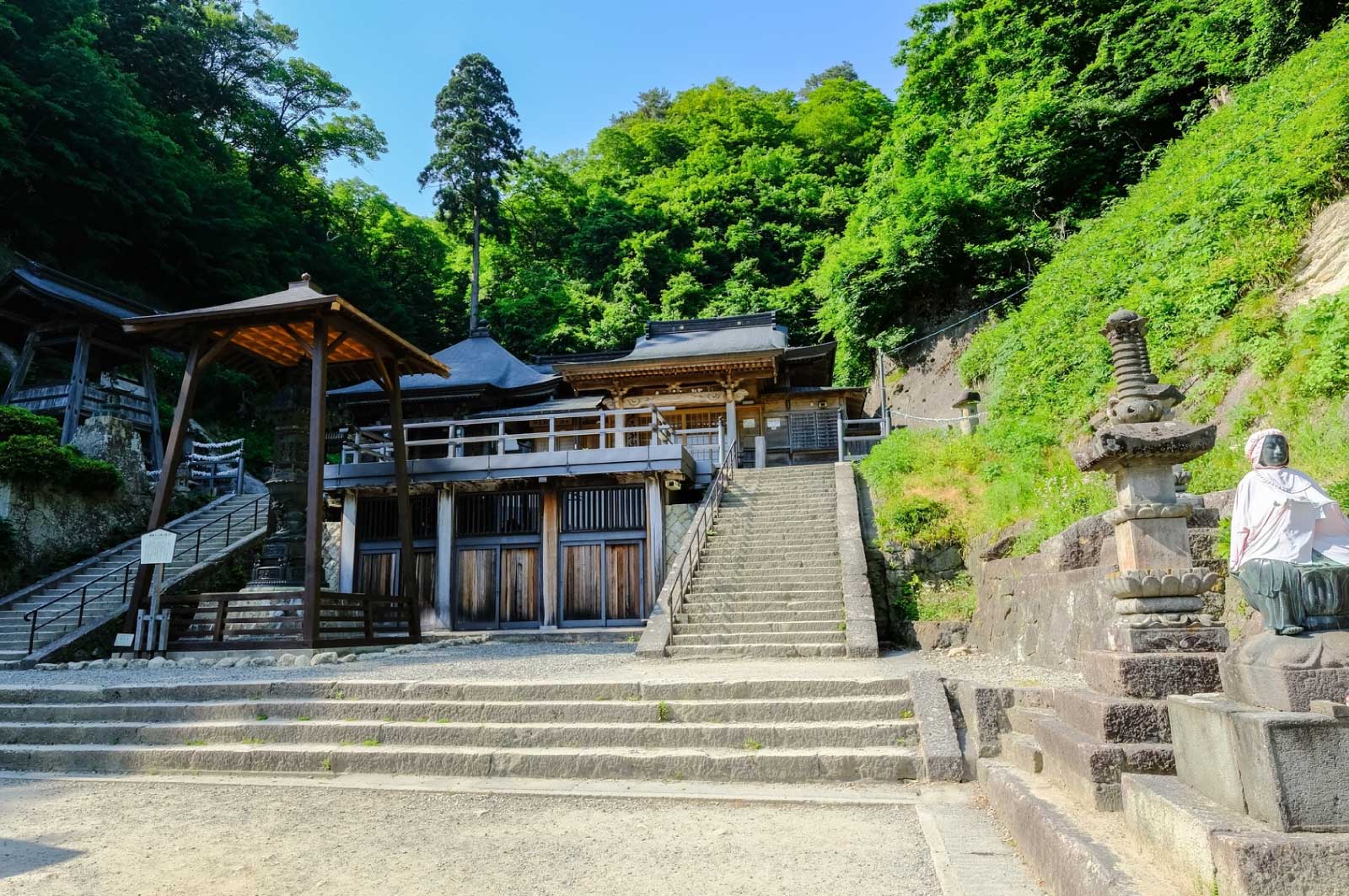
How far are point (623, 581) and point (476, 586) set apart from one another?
325 cm

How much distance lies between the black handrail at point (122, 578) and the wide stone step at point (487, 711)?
5407 millimetres

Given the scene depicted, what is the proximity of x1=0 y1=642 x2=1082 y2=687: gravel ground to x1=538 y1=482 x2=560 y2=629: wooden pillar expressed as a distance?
4123 millimetres

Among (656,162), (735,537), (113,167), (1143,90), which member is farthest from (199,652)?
(656,162)

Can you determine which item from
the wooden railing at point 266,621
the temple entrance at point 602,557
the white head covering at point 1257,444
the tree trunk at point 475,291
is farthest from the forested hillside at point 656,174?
the wooden railing at point 266,621

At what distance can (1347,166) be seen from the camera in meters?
9.54

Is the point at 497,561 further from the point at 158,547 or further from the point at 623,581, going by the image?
the point at 158,547

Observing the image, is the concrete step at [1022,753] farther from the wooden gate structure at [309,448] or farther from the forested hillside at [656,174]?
the forested hillside at [656,174]

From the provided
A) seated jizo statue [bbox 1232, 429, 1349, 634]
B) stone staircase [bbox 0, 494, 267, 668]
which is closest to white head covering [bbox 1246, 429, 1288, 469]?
seated jizo statue [bbox 1232, 429, 1349, 634]

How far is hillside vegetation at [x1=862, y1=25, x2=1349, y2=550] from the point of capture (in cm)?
749

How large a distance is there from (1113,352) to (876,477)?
10748 millimetres

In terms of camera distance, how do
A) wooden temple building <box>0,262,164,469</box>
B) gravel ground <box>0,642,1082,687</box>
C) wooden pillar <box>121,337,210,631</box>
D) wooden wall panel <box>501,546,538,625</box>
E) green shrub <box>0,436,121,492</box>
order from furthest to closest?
wooden temple building <box>0,262,164,469</box>, wooden wall panel <box>501,546,538,625</box>, green shrub <box>0,436,121,492</box>, wooden pillar <box>121,337,210,631</box>, gravel ground <box>0,642,1082,687</box>

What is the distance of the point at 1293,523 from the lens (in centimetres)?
298

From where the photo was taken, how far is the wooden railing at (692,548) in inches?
448

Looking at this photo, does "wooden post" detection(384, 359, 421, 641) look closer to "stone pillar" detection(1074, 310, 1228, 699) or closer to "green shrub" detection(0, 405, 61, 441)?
"green shrub" detection(0, 405, 61, 441)
